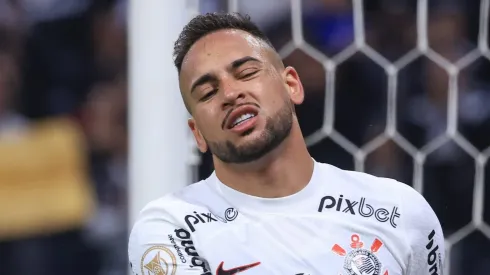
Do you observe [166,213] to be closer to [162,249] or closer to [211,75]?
[162,249]

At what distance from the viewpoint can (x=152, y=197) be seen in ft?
4.42

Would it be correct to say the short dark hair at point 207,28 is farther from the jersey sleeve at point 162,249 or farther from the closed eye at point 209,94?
the jersey sleeve at point 162,249

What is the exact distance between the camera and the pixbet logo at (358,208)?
1.09 m

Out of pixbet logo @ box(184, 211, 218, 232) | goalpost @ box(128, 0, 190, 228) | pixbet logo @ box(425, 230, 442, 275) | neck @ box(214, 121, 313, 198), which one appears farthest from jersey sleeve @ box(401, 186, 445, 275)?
goalpost @ box(128, 0, 190, 228)

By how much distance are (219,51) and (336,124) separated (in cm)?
49

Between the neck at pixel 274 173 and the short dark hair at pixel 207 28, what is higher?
the short dark hair at pixel 207 28

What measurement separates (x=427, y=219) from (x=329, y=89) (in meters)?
0.44

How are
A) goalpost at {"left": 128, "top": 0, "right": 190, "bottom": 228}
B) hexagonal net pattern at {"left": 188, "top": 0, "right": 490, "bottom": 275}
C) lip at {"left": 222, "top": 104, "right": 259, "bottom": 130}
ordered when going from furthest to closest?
hexagonal net pattern at {"left": 188, "top": 0, "right": 490, "bottom": 275}, goalpost at {"left": 128, "top": 0, "right": 190, "bottom": 228}, lip at {"left": 222, "top": 104, "right": 259, "bottom": 130}

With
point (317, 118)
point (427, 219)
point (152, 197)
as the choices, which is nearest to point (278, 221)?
point (427, 219)

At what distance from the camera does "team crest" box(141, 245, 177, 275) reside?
104 cm

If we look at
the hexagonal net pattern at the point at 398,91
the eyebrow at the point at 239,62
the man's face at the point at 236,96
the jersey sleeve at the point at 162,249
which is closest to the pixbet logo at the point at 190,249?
the jersey sleeve at the point at 162,249

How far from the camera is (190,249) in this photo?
1.05 meters

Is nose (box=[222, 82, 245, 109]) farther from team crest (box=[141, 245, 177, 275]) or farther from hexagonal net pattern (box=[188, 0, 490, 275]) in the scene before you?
hexagonal net pattern (box=[188, 0, 490, 275])

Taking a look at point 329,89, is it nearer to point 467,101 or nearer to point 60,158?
point 467,101
